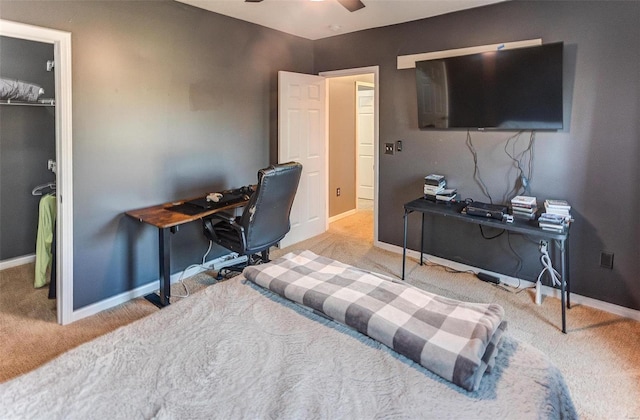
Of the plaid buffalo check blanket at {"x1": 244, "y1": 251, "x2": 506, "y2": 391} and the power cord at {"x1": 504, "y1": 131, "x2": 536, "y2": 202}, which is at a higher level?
the power cord at {"x1": 504, "y1": 131, "x2": 536, "y2": 202}

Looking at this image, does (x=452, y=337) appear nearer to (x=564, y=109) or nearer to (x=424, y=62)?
(x=564, y=109)

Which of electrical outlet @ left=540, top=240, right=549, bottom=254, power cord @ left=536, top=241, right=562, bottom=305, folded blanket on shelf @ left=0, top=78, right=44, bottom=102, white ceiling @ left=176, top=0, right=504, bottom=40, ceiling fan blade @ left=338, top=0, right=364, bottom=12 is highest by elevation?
white ceiling @ left=176, top=0, right=504, bottom=40

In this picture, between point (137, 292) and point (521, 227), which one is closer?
point (521, 227)

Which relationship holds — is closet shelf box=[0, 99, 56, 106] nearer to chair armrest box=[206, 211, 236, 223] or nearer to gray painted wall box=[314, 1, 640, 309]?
chair armrest box=[206, 211, 236, 223]

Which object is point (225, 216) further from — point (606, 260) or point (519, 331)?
point (606, 260)

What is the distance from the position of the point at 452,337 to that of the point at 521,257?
2464mm

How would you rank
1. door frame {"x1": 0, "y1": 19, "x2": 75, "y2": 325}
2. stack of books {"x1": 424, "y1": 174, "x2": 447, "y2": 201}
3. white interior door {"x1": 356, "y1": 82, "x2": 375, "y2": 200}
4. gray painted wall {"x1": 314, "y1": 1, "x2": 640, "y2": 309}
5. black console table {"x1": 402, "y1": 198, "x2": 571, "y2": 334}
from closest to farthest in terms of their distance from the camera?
door frame {"x1": 0, "y1": 19, "x2": 75, "y2": 325} < black console table {"x1": 402, "y1": 198, "x2": 571, "y2": 334} < gray painted wall {"x1": 314, "y1": 1, "x2": 640, "y2": 309} < stack of books {"x1": 424, "y1": 174, "x2": 447, "y2": 201} < white interior door {"x1": 356, "y1": 82, "x2": 375, "y2": 200}

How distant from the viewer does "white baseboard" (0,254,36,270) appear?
146 inches

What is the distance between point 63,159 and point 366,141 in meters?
5.21

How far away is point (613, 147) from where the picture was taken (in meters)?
2.75

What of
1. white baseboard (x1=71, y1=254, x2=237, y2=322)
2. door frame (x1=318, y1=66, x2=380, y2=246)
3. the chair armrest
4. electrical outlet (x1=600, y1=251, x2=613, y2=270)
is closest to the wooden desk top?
the chair armrest

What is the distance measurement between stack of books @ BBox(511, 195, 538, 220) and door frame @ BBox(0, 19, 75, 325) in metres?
3.30

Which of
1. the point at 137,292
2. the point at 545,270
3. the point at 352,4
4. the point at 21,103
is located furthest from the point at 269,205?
the point at 21,103

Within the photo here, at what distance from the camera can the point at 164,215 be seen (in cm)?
293
